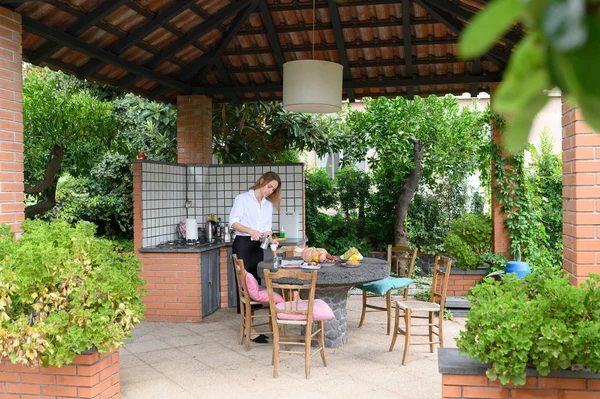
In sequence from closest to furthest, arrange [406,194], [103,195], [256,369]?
[256,369]
[406,194]
[103,195]

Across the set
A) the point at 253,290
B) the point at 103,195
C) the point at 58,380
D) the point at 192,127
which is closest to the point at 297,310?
the point at 253,290

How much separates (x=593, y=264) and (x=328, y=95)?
2600 millimetres

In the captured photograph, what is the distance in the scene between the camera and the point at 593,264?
331 cm

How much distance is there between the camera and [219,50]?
7.30m

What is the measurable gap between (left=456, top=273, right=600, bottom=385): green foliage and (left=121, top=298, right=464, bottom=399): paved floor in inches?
56.7

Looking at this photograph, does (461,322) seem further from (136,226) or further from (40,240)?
(40,240)

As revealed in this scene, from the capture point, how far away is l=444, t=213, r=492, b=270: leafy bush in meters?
7.35

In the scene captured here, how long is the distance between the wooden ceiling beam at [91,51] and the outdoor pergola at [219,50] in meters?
0.01

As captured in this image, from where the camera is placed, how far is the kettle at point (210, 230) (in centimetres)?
782

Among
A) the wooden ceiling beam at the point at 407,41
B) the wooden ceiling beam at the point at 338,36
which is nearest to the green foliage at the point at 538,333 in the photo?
the wooden ceiling beam at the point at 407,41

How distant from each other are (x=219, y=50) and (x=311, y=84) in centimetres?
261

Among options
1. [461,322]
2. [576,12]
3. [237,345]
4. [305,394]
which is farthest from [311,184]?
[576,12]

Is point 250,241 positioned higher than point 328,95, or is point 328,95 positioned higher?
point 328,95

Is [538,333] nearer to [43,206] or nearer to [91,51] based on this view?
[91,51]
